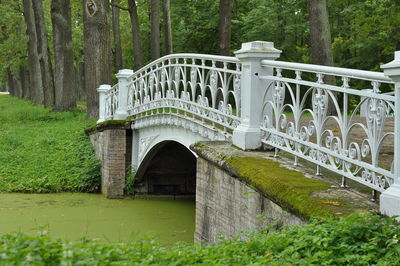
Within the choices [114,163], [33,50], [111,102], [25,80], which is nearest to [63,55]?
[33,50]

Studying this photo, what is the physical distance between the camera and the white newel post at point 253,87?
7.85 meters

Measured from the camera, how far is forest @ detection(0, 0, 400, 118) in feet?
61.3

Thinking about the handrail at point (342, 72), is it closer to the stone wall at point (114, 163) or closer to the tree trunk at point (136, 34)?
the stone wall at point (114, 163)

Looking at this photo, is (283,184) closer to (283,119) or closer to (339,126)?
(339,126)

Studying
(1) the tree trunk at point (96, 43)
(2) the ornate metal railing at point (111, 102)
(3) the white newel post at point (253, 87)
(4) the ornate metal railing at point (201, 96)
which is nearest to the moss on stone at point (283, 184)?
(3) the white newel post at point (253, 87)

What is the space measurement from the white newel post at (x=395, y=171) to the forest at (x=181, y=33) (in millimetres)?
8941

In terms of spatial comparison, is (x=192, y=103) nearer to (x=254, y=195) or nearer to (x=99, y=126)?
(x=254, y=195)

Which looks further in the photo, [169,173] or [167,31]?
[167,31]

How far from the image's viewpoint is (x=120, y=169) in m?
15.0

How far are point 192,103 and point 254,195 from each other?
4007 mm

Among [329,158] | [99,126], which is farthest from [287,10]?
[329,158]

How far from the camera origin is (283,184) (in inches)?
237

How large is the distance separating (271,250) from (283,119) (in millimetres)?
2416

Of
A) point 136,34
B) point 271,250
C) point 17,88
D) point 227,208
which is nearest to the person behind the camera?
point 271,250
